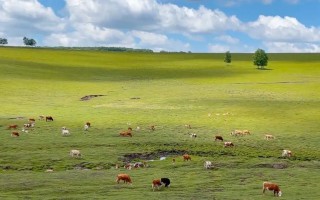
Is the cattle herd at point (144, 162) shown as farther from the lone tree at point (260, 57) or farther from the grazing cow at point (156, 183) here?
the lone tree at point (260, 57)

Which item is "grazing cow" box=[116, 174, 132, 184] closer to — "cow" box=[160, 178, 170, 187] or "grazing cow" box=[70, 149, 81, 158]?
"cow" box=[160, 178, 170, 187]

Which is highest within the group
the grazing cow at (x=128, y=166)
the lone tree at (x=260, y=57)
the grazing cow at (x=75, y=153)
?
the lone tree at (x=260, y=57)

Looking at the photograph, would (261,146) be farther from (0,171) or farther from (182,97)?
(182,97)

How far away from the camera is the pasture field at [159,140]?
28234mm

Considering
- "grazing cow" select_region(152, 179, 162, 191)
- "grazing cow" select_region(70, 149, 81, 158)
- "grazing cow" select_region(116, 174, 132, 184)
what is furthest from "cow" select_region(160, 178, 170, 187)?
"grazing cow" select_region(70, 149, 81, 158)

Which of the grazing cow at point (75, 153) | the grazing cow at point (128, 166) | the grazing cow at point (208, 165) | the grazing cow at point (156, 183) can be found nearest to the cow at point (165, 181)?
the grazing cow at point (156, 183)

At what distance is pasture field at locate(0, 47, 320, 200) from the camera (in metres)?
28.2

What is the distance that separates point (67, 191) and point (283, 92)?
207 ft

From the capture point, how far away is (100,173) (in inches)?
1276

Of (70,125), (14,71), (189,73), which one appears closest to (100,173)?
(70,125)

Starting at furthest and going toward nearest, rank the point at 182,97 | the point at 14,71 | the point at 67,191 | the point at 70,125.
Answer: the point at 14,71, the point at 182,97, the point at 70,125, the point at 67,191

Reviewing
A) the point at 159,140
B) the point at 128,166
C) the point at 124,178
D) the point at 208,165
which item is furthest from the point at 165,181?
the point at 159,140

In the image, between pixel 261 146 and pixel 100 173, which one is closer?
pixel 100 173

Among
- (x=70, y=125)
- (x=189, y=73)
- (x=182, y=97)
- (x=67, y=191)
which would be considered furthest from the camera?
(x=189, y=73)
